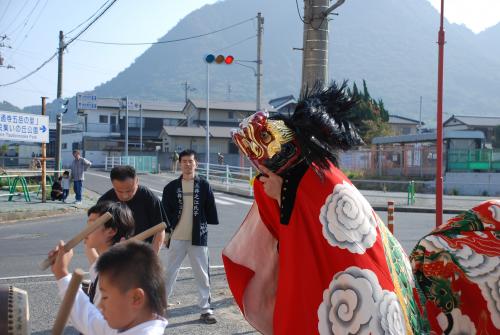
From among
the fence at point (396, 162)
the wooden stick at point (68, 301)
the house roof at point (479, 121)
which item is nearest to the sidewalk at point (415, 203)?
the fence at point (396, 162)

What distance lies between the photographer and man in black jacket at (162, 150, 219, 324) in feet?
19.3

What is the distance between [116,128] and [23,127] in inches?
1774

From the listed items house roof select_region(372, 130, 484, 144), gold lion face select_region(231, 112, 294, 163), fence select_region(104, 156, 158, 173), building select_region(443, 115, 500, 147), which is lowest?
fence select_region(104, 156, 158, 173)

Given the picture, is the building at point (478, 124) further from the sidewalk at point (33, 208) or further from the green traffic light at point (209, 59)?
the sidewalk at point (33, 208)

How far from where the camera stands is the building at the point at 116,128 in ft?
181

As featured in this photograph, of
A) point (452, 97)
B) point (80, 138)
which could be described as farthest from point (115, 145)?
point (452, 97)

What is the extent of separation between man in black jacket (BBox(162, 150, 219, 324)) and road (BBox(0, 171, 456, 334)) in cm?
32

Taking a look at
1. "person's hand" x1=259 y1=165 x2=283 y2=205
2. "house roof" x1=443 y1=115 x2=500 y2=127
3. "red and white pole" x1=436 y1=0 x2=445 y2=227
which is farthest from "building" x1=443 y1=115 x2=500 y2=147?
"person's hand" x1=259 y1=165 x2=283 y2=205

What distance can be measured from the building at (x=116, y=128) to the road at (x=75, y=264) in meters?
39.7

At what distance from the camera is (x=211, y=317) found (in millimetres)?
5750

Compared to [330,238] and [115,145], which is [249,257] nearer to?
[330,238]

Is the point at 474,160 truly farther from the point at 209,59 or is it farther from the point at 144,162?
the point at 144,162

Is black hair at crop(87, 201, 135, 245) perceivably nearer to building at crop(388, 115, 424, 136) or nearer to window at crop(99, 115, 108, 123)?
building at crop(388, 115, 424, 136)

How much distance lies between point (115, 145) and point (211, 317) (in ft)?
170
